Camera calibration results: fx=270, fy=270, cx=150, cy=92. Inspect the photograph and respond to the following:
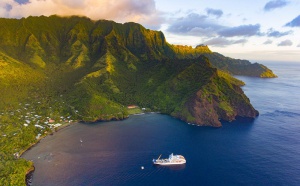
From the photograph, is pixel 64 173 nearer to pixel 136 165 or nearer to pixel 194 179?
pixel 136 165

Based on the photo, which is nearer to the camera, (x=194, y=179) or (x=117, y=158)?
(x=194, y=179)

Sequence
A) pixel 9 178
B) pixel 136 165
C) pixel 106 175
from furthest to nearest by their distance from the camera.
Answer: pixel 136 165, pixel 106 175, pixel 9 178

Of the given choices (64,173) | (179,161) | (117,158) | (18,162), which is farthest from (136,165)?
(18,162)

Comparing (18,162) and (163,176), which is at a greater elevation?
(18,162)

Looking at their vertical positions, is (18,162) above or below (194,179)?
above

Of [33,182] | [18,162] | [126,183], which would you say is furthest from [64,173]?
[126,183]

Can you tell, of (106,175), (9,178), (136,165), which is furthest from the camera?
(136,165)

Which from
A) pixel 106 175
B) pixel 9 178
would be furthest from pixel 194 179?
pixel 9 178

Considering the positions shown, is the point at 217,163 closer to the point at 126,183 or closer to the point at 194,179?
the point at 194,179

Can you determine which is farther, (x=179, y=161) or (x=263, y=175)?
(x=179, y=161)
